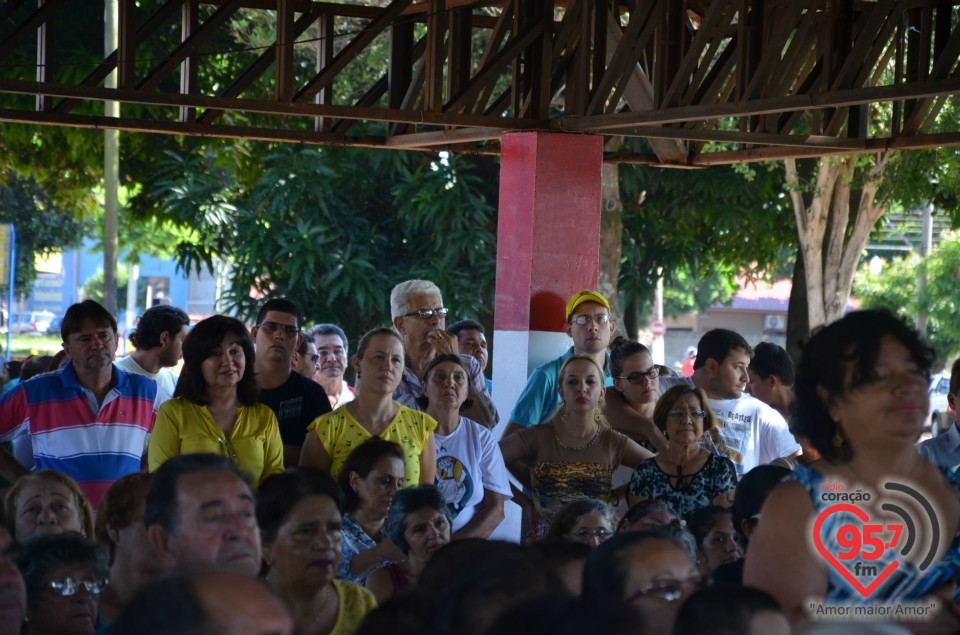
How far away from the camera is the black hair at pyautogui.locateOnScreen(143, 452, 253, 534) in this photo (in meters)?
3.50

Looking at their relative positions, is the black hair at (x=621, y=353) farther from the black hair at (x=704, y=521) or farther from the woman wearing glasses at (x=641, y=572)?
the woman wearing glasses at (x=641, y=572)

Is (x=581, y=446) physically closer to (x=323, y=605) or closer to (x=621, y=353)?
(x=621, y=353)

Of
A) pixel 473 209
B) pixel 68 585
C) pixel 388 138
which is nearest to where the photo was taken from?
pixel 68 585

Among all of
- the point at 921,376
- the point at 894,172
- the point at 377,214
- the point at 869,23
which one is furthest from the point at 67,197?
the point at 921,376

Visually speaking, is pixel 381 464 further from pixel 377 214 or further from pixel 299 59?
pixel 299 59

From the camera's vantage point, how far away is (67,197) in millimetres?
18625

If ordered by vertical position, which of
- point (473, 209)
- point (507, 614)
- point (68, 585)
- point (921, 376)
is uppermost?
point (473, 209)

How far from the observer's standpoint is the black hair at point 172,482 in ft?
11.5

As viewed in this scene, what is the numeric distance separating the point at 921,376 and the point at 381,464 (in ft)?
8.87

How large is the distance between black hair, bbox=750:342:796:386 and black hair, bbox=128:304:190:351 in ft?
10.7

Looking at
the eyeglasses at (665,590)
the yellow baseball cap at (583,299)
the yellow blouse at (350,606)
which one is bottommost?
the yellow blouse at (350,606)

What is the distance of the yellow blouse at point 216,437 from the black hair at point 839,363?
2672 millimetres

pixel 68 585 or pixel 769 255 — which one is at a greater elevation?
pixel 769 255

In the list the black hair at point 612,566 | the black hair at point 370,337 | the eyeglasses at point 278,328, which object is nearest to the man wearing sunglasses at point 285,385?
the eyeglasses at point 278,328
